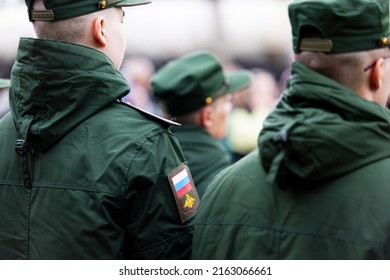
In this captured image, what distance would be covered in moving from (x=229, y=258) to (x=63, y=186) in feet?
2.23

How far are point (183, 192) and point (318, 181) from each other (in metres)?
0.65

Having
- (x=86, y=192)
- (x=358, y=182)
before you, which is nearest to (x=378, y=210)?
(x=358, y=182)

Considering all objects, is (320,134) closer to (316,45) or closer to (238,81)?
(316,45)

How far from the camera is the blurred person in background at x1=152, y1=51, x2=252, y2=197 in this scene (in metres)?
4.64

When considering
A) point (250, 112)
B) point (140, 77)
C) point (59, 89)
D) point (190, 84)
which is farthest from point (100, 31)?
point (250, 112)

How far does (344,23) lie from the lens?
247cm

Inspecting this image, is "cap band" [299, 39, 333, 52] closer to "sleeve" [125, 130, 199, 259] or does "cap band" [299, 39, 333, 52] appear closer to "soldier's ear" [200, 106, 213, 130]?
"sleeve" [125, 130, 199, 259]

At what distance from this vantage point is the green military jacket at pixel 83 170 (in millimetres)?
2752

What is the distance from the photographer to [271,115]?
99.1 inches

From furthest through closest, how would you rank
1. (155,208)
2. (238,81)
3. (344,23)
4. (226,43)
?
(226,43) → (238,81) → (155,208) → (344,23)

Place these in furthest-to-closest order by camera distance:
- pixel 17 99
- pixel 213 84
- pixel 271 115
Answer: pixel 213 84, pixel 17 99, pixel 271 115

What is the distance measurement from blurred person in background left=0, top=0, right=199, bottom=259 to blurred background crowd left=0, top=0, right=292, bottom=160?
510 cm

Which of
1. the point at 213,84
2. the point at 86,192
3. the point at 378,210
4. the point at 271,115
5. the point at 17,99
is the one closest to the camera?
the point at 378,210
